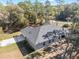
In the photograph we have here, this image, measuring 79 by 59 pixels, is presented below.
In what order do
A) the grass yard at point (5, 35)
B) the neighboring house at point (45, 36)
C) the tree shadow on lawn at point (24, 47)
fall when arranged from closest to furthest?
the neighboring house at point (45, 36) < the tree shadow on lawn at point (24, 47) < the grass yard at point (5, 35)

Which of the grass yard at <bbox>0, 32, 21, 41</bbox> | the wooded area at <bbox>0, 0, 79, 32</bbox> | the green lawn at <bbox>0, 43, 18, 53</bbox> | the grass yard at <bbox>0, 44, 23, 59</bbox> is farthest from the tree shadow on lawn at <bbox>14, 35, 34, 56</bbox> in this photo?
the wooded area at <bbox>0, 0, 79, 32</bbox>

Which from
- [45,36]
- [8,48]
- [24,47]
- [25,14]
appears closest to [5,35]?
[8,48]

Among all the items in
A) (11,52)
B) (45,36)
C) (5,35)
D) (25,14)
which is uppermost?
(45,36)

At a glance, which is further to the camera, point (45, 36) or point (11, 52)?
point (45, 36)

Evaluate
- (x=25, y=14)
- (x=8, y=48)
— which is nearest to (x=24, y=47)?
(x=8, y=48)

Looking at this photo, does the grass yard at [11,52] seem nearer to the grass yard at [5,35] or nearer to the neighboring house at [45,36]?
the neighboring house at [45,36]

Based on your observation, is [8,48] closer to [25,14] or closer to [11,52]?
[11,52]

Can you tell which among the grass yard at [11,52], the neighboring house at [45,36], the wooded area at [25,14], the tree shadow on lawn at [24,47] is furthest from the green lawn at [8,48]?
the wooded area at [25,14]

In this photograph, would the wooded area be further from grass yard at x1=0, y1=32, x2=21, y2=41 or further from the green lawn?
the green lawn

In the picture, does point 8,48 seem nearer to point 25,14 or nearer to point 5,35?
point 5,35

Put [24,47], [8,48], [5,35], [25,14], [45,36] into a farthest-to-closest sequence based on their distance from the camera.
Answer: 1. [25,14]
2. [5,35]
3. [24,47]
4. [8,48]
5. [45,36]

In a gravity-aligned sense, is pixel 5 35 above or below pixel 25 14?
below

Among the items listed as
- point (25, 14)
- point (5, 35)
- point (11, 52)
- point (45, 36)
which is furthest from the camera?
point (25, 14)
